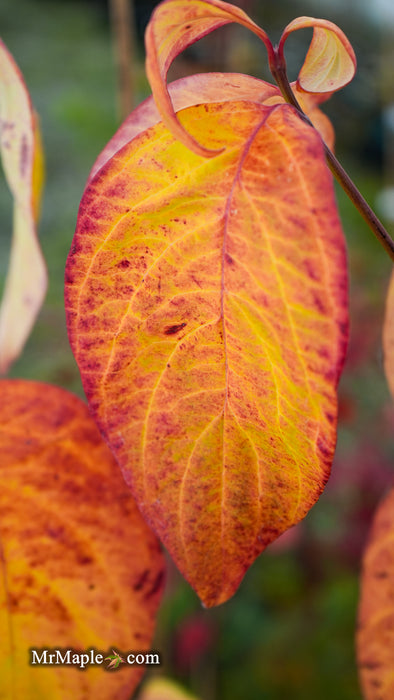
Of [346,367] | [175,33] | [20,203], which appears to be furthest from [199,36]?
[346,367]

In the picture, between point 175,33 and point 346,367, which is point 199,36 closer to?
point 175,33

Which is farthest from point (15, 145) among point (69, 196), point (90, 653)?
point (69, 196)

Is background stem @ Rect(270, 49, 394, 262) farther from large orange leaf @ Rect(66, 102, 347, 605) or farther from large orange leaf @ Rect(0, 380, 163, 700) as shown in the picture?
large orange leaf @ Rect(0, 380, 163, 700)

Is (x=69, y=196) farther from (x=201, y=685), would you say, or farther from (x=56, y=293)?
(x=201, y=685)

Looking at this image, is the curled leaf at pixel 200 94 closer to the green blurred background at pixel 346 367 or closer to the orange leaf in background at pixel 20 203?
the orange leaf in background at pixel 20 203

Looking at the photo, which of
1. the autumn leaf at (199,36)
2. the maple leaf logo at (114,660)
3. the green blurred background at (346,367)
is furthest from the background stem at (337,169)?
the green blurred background at (346,367)
